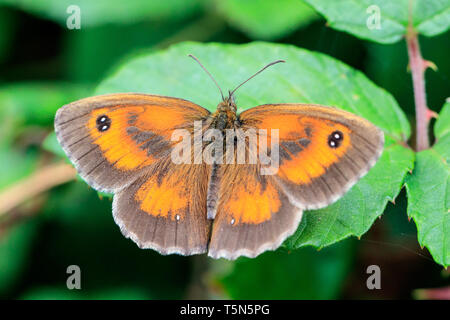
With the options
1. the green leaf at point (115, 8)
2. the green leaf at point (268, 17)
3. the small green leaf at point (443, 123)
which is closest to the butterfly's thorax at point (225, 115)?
the small green leaf at point (443, 123)

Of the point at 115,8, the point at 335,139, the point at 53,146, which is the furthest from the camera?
the point at 115,8

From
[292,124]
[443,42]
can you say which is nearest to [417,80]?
[292,124]

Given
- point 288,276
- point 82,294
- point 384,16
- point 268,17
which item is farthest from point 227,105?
point 82,294

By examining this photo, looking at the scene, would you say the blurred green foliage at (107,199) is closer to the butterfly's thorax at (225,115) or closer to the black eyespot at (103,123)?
the black eyespot at (103,123)

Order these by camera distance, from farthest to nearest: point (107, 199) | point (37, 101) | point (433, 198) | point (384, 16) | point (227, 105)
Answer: point (37, 101)
point (107, 199)
point (384, 16)
point (227, 105)
point (433, 198)

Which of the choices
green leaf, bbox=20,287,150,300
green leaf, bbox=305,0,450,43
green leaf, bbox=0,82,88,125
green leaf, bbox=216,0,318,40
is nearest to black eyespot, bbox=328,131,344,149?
green leaf, bbox=305,0,450,43

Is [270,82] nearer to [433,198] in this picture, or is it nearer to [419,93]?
[419,93]
